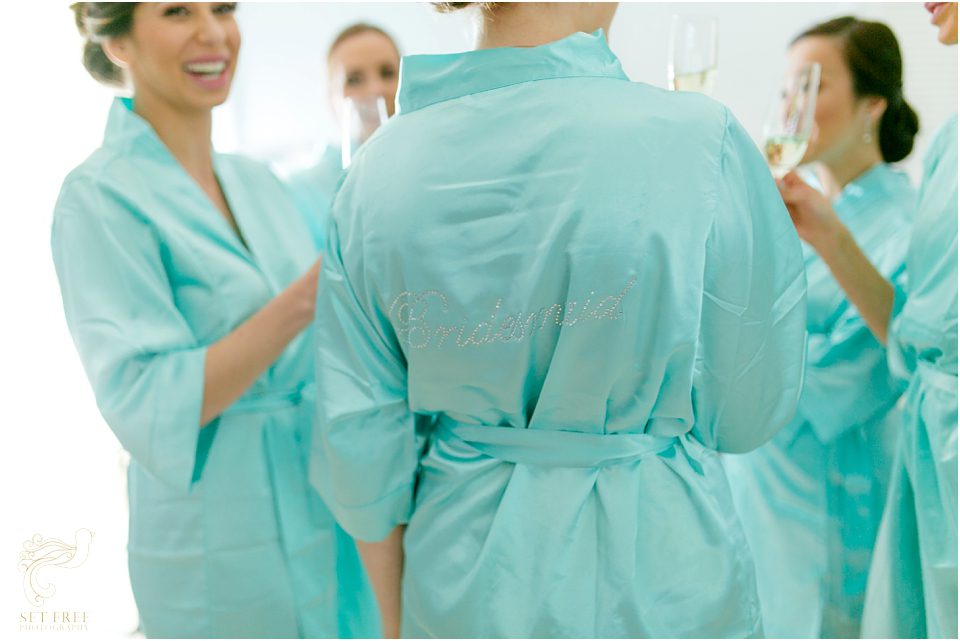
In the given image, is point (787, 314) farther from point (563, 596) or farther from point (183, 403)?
point (183, 403)

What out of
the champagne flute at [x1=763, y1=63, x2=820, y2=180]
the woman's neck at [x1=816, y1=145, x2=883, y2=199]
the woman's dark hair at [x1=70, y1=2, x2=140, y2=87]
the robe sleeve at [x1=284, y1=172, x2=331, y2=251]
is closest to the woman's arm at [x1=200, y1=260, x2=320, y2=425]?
the robe sleeve at [x1=284, y1=172, x2=331, y2=251]

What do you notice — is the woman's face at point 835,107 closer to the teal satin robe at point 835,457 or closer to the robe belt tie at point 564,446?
the teal satin robe at point 835,457

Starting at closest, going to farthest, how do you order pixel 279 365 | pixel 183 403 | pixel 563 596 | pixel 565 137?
pixel 565 137
pixel 563 596
pixel 183 403
pixel 279 365

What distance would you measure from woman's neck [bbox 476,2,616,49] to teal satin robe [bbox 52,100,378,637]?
0.56 metres

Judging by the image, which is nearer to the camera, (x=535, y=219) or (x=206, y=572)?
(x=535, y=219)

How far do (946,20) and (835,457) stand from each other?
31.5 inches

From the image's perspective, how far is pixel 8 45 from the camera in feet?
4.12

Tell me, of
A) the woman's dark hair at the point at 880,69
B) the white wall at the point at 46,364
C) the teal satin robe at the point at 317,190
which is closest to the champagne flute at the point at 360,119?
the white wall at the point at 46,364

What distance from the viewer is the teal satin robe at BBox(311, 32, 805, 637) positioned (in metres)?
0.74

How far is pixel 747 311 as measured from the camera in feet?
2.69

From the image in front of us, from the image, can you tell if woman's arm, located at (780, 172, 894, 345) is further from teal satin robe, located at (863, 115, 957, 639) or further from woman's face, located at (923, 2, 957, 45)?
woman's face, located at (923, 2, 957, 45)

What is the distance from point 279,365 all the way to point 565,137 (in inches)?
25.7

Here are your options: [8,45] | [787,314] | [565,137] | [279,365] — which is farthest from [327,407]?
[8,45]

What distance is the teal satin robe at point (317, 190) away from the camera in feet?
4.82
